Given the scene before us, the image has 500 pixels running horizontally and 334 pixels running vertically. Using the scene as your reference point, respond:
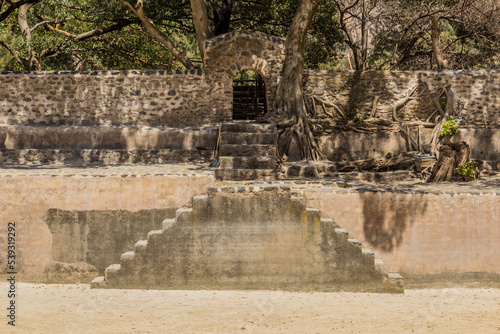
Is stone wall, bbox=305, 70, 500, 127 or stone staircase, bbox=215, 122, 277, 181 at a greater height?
stone wall, bbox=305, 70, 500, 127

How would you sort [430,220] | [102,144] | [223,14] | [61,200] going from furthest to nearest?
[223,14] < [102,144] < [61,200] < [430,220]

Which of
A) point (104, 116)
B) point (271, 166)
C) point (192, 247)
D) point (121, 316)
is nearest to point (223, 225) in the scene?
point (192, 247)

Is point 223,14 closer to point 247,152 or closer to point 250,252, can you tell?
point 247,152

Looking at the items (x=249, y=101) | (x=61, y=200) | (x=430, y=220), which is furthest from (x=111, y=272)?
(x=249, y=101)

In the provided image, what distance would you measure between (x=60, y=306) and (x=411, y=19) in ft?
42.2

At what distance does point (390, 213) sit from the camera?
28.2ft

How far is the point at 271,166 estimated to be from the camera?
1055cm

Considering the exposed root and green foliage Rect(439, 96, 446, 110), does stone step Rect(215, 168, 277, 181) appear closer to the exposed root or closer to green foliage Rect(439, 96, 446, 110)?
the exposed root

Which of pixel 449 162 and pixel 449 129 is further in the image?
pixel 449 129

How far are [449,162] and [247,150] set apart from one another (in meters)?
3.51

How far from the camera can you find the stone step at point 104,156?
12.1 meters

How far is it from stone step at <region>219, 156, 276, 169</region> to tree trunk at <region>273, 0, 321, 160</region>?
4.52 feet

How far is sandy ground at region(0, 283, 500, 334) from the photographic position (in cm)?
688

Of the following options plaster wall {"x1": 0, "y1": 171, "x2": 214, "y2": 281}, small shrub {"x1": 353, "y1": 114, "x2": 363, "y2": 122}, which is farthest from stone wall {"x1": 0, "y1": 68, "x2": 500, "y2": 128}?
plaster wall {"x1": 0, "y1": 171, "x2": 214, "y2": 281}
